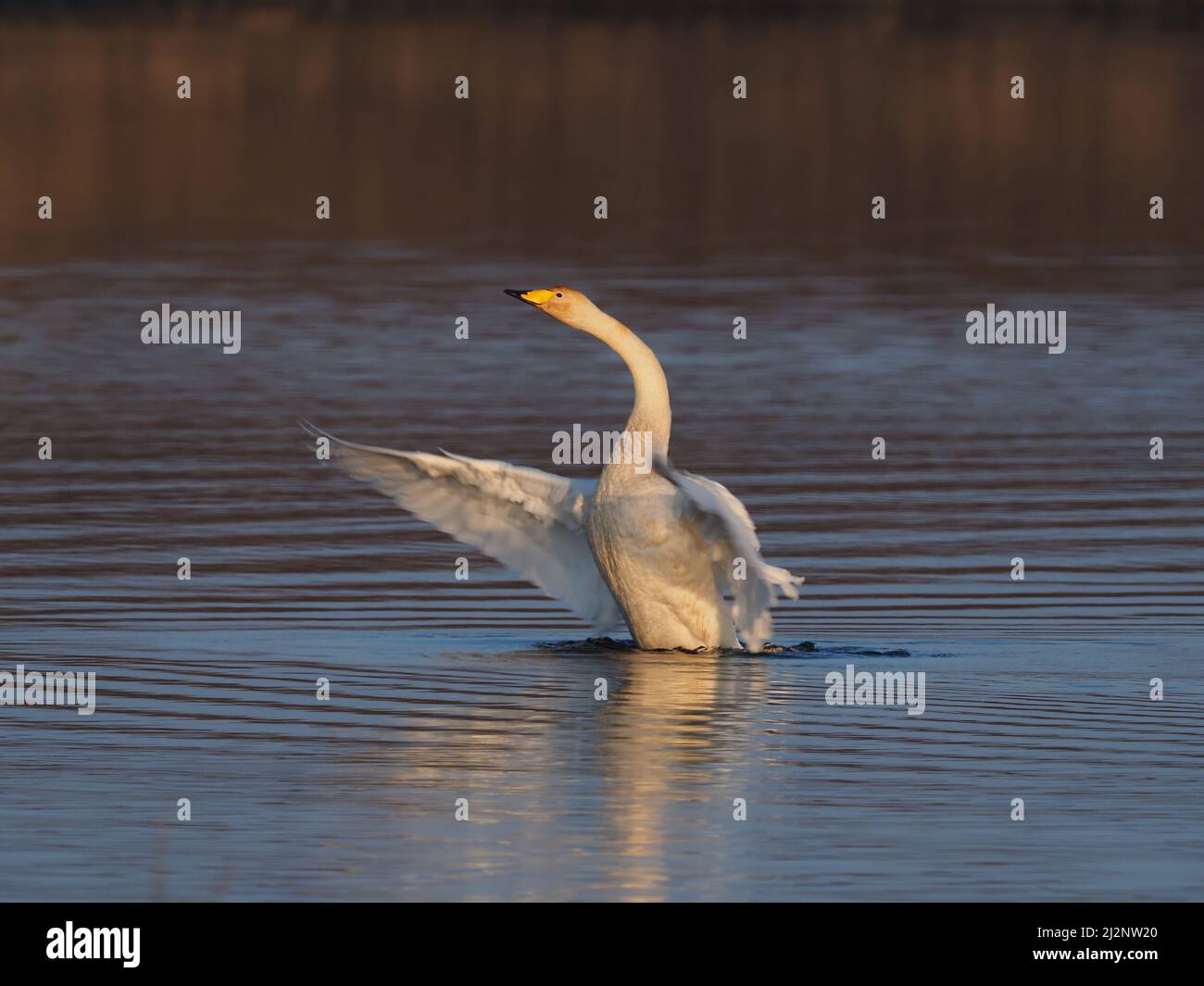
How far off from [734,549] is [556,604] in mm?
2695

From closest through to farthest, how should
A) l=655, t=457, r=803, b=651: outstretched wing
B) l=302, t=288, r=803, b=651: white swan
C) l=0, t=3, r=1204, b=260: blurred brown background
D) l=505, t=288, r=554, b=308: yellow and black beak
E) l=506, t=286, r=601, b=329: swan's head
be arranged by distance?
1. l=655, t=457, r=803, b=651: outstretched wing
2. l=302, t=288, r=803, b=651: white swan
3. l=505, t=288, r=554, b=308: yellow and black beak
4. l=506, t=286, r=601, b=329: swan's head
5. l=0, t=3, r=1204, b=260: blurred brown background

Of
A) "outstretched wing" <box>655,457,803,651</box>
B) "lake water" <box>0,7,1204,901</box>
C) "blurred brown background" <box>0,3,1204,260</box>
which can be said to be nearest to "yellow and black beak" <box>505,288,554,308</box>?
"outstretched wing" <box>655,457,803,651</box>

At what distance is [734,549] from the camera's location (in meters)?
14.8

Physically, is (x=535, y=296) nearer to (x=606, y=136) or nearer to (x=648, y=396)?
(x=648, y=396)

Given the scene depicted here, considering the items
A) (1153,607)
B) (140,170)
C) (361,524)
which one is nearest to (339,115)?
(140,170)

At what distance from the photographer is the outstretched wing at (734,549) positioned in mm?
14531

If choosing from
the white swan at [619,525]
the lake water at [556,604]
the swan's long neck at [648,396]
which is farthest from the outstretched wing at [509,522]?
the swan's long neck at [648,396]

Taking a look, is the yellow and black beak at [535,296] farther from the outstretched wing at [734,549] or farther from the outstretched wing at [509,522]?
the outstretched wing at [734,549]

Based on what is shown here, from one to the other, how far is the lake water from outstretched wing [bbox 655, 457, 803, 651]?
11.9 inches

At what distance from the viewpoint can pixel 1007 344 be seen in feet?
91.1

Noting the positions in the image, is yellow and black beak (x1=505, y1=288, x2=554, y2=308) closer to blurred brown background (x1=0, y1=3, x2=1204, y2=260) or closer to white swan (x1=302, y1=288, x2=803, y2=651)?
white swan (x1=302, y1=288, x2=803, y2=651)

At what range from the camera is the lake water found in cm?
1170

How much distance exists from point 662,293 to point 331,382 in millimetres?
5768

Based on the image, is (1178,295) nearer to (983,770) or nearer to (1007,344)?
(1007,344)
